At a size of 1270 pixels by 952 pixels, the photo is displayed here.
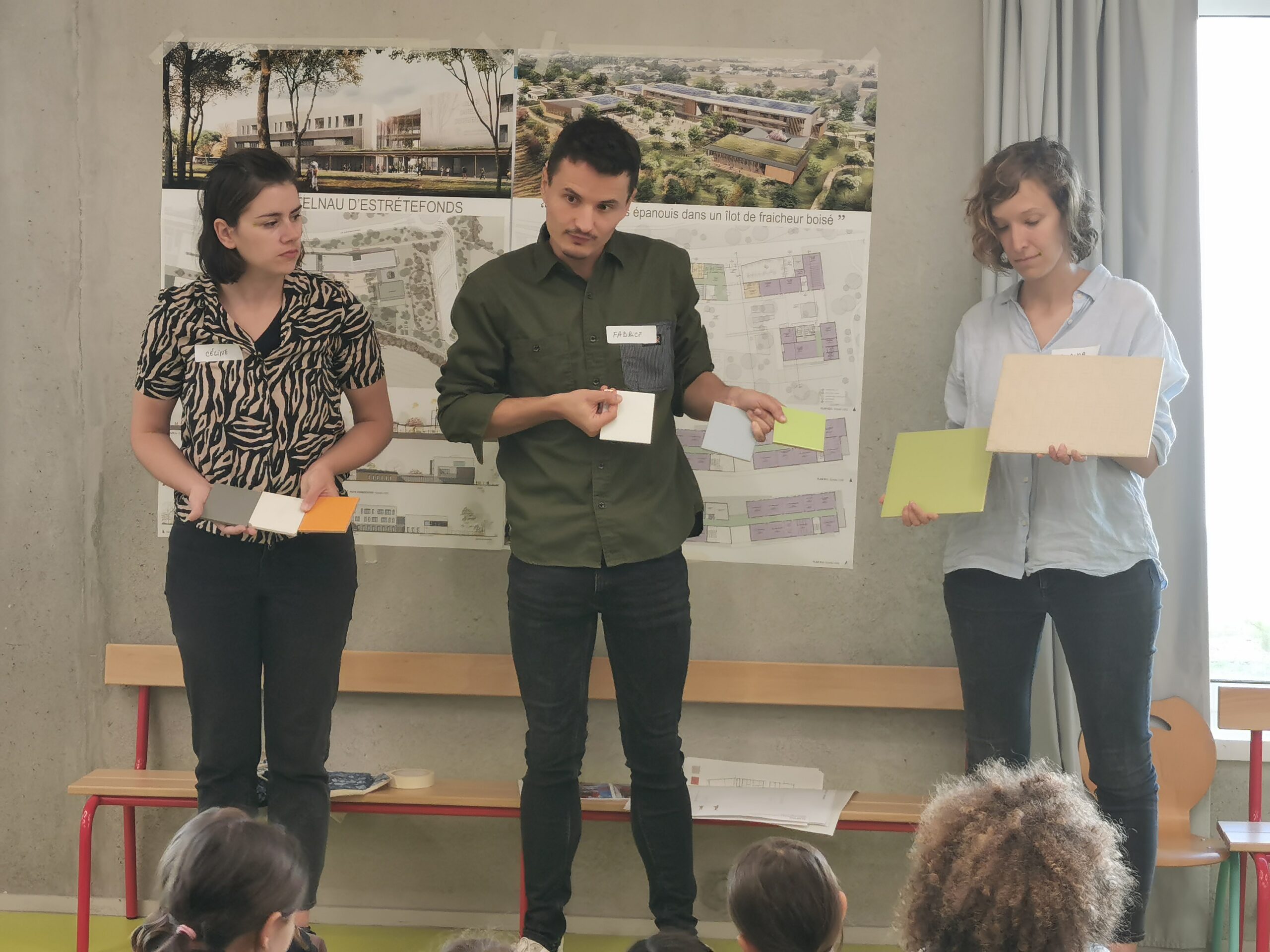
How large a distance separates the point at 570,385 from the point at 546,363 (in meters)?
0.07

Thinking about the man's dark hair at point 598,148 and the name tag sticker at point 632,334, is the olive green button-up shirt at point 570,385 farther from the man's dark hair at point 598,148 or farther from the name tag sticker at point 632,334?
the man's dark hair at point 598,148

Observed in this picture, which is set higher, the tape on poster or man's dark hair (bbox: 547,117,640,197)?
the tape on poster

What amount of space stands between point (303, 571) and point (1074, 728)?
193cm

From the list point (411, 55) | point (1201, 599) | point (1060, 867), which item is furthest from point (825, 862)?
point (411, 55)

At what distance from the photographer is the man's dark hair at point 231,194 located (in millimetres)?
2268

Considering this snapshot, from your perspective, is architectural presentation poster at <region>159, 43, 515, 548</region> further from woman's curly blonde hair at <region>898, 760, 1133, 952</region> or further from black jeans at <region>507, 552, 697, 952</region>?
woman's curly blonde hair at <region>898, 760, 1133, 952</region>

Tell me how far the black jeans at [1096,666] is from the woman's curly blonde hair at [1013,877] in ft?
3.41

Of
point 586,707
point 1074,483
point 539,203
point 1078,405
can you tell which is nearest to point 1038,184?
point 1078,405

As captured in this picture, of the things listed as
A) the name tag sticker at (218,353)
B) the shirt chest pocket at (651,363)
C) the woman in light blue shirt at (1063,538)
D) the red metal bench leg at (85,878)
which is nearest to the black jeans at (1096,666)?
the woman in light blue shirt at (1063,538)

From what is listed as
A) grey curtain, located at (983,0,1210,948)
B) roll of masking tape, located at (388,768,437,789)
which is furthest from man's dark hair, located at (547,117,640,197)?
roll of masking tape, located at (388,768,437,789)

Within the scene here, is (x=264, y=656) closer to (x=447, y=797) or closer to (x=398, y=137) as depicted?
(x=447, y=797)

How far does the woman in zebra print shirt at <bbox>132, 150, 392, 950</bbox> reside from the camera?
7.41ft

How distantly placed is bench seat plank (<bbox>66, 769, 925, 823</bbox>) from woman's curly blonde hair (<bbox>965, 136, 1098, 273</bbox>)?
135 centimetres

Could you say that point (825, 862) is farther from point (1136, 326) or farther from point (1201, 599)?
point (1201, 599)
